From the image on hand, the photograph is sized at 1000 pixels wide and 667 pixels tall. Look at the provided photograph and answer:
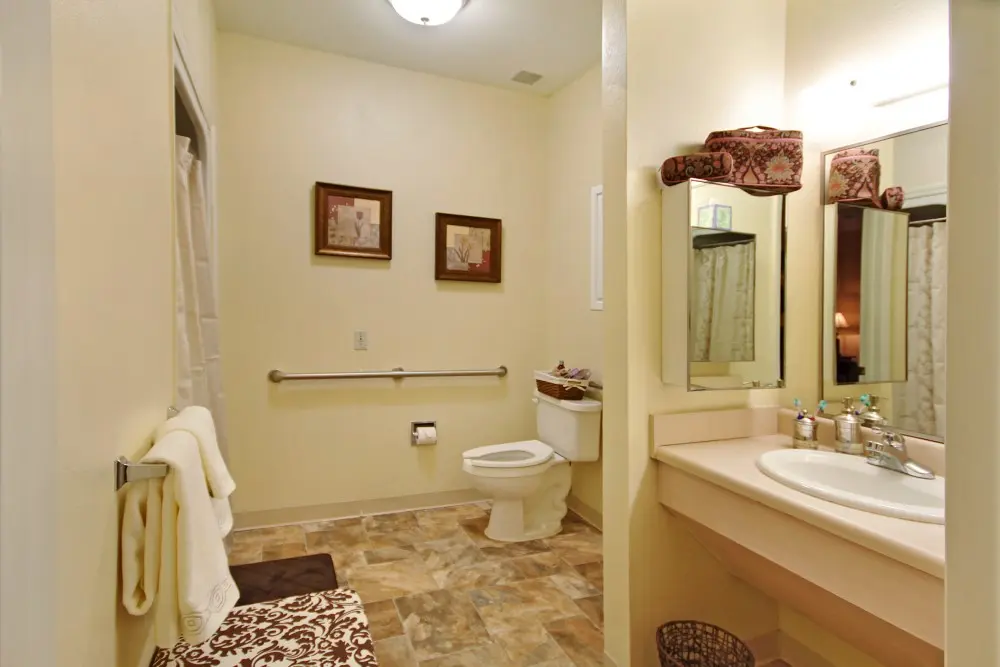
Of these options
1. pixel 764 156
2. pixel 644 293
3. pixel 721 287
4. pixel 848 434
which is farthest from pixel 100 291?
pixel 848 434

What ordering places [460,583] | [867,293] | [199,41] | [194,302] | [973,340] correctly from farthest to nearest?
[460,583] < [199,41] < [194,302] < [867,293] < [973,340]

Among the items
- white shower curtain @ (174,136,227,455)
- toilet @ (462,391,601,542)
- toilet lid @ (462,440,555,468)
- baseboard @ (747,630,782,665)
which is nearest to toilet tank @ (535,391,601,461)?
toilet @ (462,391,601,542)

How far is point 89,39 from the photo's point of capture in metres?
0.78

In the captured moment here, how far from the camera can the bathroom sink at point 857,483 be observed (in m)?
1.13

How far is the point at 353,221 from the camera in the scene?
9.89 ft

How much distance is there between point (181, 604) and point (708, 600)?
1588 millimetres

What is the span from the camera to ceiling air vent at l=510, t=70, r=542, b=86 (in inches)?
123

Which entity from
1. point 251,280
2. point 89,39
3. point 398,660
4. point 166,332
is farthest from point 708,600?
point 251,280

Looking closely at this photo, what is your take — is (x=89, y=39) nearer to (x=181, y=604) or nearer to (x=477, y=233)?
(x=181, y=604)

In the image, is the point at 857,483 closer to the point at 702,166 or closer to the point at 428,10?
the point at 702,166

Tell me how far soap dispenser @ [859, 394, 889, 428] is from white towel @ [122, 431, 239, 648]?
1765 millimetres

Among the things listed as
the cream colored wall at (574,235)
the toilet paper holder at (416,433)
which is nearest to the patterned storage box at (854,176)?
the cream colored wall at (574,235)

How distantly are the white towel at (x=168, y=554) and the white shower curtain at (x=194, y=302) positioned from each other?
2.50 ft

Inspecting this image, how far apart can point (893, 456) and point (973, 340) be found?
1.12 m
